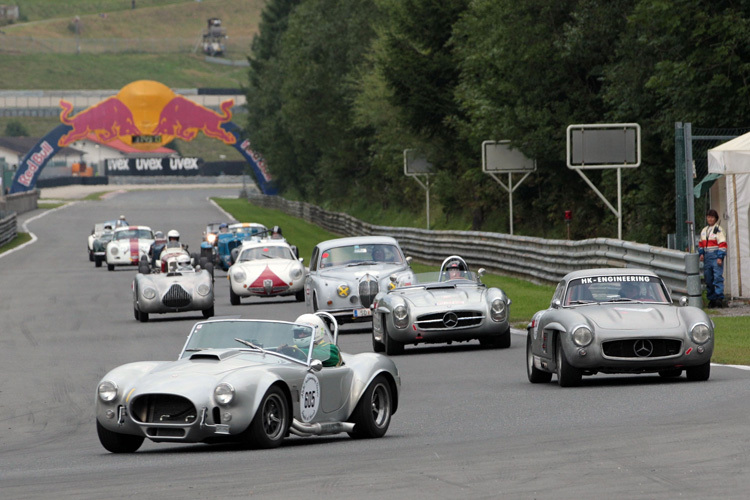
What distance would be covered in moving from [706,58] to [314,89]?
4662 cm

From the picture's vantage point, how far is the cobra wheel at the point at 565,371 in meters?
13.5

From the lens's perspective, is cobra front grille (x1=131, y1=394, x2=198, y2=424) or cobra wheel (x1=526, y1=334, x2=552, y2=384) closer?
cobra front grille (x1=131, y1=394, x2=198, y2=424)

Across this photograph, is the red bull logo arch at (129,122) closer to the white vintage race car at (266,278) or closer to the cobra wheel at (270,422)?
the white vintage race car at (266,278)

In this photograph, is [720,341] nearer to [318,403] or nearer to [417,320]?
[417,320]

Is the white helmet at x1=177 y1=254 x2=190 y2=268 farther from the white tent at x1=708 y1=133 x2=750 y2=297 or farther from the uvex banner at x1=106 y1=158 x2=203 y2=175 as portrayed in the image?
the uvex banner at x1=106 y1=158 x2=203 y2=175

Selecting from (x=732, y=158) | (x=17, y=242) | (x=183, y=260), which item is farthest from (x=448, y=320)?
(x=17, y=242)

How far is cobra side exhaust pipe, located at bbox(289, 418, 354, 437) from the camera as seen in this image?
1012 cm

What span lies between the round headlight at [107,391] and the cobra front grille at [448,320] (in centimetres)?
818

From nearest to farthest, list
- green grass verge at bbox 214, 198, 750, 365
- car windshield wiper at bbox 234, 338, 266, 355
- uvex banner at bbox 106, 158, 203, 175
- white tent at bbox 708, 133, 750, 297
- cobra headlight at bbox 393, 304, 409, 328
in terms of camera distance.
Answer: car windshield wiper at bbox 234, 338, 266, 355
green grass verge at bbox 214, 198, 750, 365
cobra headlight at bbox 393, 304, 409, 328
white tent at bbox 708, 133, 750, 297
uvex banner at bbox 106, 158, 203, 175

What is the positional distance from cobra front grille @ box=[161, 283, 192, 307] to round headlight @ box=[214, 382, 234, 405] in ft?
52.2

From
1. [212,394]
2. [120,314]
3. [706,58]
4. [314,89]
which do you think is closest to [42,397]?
[212,394]

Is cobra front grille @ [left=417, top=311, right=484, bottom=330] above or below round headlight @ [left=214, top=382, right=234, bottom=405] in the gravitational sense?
below

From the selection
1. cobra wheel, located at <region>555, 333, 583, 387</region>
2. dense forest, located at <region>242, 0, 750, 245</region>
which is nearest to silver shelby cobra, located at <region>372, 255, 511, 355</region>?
cobra wheel, located at <region>555, 333, 583, 387</region>

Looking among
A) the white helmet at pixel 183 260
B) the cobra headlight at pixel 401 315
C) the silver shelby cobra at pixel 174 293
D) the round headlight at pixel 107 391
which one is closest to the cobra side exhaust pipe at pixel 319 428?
the round headlight at pixel 107 391
